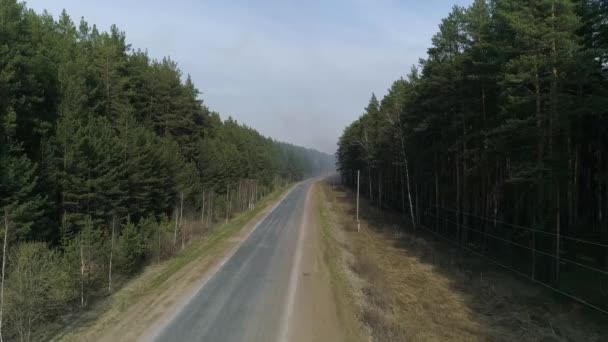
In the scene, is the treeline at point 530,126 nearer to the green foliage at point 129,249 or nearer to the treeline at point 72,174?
the treeline at point 72,174

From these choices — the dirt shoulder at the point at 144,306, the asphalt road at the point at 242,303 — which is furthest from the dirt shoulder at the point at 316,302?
the dirt shoulder at the point at 144,306

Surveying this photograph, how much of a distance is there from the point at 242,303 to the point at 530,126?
52.8ft

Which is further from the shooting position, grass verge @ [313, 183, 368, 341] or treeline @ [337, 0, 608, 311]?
treeline @ [337, 0, 608, 311]

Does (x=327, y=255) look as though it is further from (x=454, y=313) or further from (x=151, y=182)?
(x=151, y=182)

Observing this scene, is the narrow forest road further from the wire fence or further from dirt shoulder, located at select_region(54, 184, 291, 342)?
the wire fence

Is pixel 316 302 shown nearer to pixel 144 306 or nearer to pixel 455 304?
pixel 144 306

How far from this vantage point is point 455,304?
1938 centimetres

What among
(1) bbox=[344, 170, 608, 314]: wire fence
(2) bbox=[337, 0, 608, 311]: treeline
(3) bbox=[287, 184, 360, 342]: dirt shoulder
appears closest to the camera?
Answer: (3) bbox=[287, 184, 360, 342]: dirt shoulder

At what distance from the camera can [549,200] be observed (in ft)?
62.9

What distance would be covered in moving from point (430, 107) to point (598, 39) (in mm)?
12886

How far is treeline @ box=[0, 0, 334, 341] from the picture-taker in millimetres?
14508

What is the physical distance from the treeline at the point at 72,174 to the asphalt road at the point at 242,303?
453cm

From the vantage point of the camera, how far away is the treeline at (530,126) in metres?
18.5

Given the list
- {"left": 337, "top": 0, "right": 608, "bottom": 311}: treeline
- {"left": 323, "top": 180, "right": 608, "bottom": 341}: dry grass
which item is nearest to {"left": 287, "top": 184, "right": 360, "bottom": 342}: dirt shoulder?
{"left": 323, "top": 180, "right": 608, "bottom": 341}: dry grass
